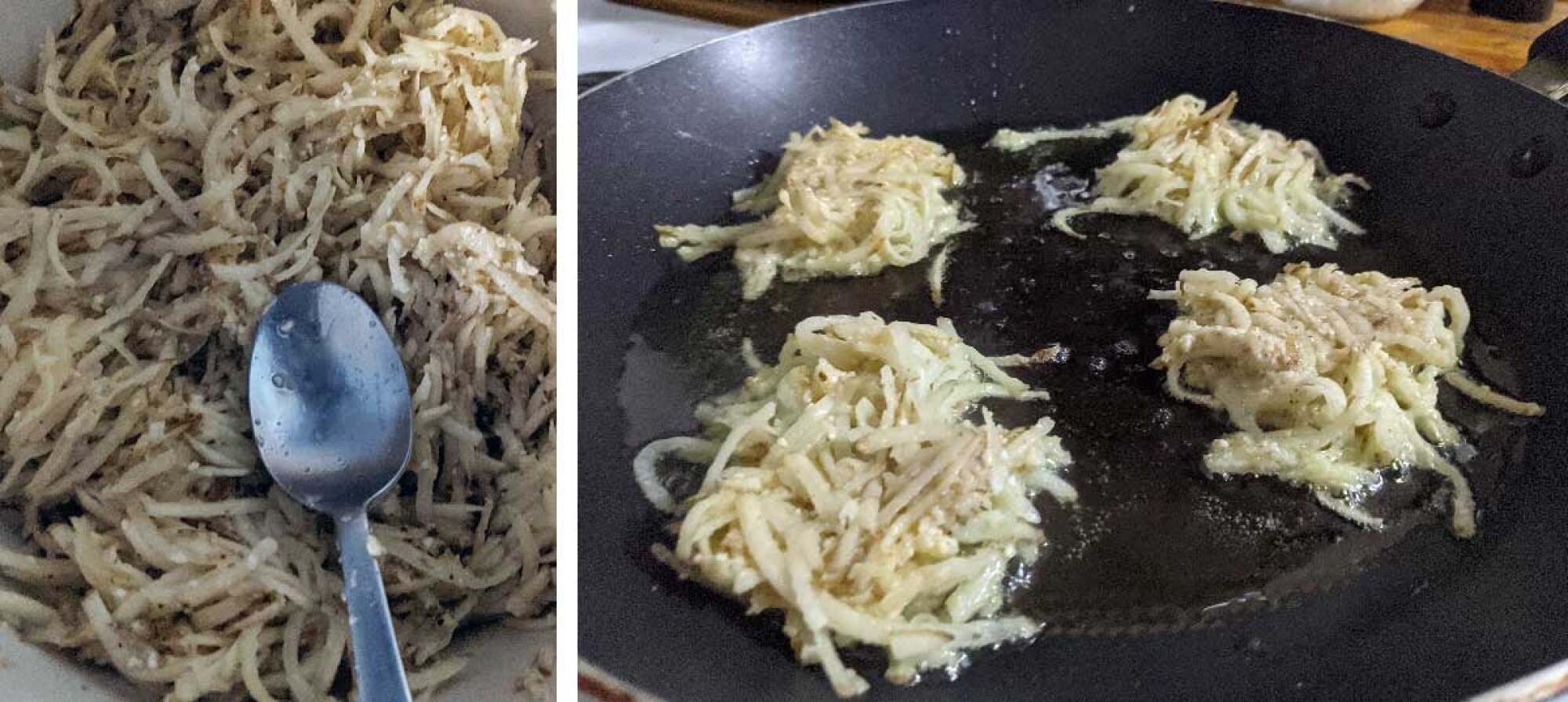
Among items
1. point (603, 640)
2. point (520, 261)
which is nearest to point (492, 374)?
point (520, 261)

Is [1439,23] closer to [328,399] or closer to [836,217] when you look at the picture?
[836,217]

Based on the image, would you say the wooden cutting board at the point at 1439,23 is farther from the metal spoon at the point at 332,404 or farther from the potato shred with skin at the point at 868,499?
the metal spoon at the point at 332,404

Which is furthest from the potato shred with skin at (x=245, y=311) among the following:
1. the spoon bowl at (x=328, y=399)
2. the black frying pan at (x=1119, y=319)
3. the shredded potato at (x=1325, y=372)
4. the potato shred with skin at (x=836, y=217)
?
the shredded potato at (x=1325, y=372)

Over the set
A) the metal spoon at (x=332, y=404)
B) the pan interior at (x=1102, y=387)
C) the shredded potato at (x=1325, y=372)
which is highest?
the metal spoon at (x=332, y=404)

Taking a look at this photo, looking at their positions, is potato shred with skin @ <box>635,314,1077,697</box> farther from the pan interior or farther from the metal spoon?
the metal spoon

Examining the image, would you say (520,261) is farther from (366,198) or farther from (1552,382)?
(1552,382)
